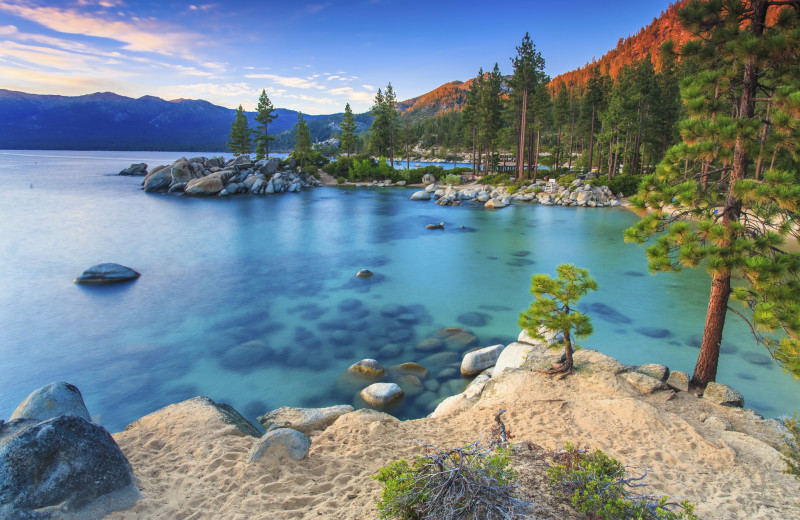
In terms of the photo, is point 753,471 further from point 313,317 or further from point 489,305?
point 313,317

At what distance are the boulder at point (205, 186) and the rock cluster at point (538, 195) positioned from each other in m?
25.1

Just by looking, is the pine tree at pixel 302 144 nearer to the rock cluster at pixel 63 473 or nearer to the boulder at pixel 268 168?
the boulder at pixel 268 168

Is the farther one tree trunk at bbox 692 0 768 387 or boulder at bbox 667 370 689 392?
boulder at bbox 667 370 689 392

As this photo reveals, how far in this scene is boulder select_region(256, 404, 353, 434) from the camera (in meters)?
7.54

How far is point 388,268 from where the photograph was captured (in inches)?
851

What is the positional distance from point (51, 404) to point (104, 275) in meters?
14.2

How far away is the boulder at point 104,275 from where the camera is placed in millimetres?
18484

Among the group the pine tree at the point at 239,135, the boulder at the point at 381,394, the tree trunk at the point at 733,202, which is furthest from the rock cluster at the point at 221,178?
the tree trunk at the point at 733,202

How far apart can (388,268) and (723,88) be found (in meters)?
16.1

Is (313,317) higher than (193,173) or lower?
lower

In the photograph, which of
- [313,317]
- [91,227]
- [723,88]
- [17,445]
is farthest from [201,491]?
[91,227]

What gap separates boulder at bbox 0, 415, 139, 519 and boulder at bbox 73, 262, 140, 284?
53.5 ft

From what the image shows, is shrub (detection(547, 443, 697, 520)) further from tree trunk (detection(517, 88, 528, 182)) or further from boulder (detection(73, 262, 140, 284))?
tree trunk (detection(517, 88, 528, 182))

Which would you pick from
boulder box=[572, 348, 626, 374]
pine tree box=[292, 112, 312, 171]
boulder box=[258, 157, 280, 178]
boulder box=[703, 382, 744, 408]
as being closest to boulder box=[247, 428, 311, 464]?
boulder box=[572, 348, 626, 374]
